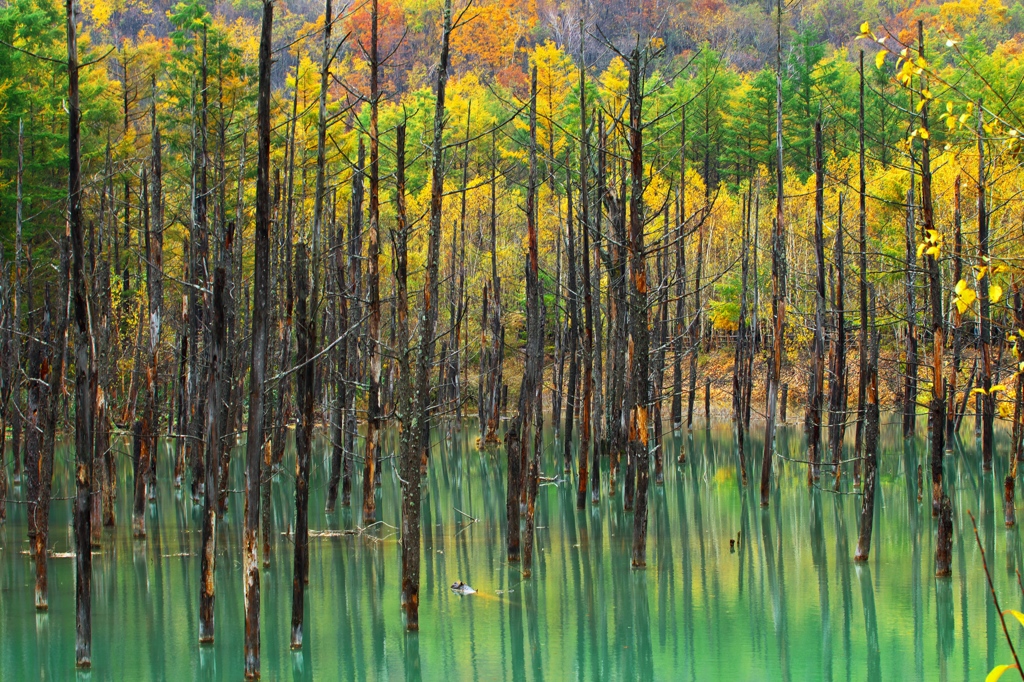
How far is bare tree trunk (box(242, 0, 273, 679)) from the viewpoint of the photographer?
7.94 meters

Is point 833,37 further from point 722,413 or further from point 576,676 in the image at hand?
point 576,676

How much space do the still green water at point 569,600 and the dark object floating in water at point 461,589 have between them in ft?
0.73

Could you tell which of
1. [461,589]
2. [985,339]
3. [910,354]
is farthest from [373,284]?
[910,354]

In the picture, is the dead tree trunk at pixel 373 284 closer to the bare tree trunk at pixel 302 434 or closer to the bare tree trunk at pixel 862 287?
the bare tree trunk at pixel 302 434

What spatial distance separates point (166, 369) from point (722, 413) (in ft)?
62.3

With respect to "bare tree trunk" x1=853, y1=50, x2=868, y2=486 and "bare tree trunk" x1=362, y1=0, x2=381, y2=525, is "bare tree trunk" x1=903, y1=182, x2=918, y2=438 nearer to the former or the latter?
"bare tree trunk" x1=853, y1=50, x2=868, y2=486

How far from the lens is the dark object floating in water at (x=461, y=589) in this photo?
492 inches

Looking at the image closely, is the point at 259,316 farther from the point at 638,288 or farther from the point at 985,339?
the point at 985,339

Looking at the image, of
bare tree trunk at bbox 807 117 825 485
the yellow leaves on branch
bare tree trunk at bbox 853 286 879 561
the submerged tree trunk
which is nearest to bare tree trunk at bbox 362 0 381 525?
the submerged tree trunk

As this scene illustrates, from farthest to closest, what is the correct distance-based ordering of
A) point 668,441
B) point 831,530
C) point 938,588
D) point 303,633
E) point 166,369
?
point 668,441
point 166,369
point 831,530
point 938,588
point 303,633

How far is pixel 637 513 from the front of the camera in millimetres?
12453

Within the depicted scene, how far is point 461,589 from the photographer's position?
12555mm

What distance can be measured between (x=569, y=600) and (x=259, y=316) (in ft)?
19.7

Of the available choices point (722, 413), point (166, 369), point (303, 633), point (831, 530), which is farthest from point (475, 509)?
point (722, 413)
